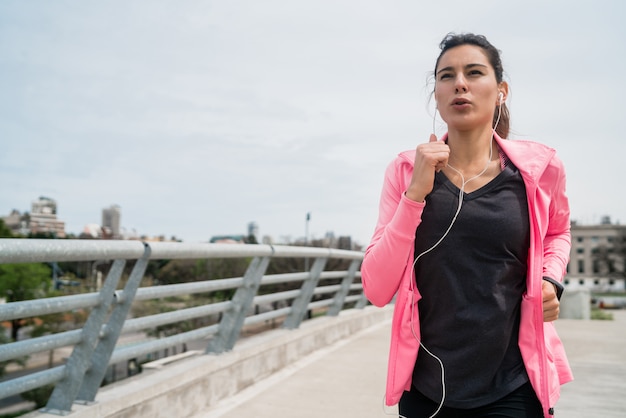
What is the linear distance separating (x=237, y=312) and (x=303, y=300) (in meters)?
1.92

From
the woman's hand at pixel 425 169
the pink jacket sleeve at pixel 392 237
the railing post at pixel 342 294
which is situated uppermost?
the woman's hand at pixel 425 169

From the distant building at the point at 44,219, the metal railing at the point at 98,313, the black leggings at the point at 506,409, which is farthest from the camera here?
the distant building at the point at 44,219

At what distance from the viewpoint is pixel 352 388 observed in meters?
5.61

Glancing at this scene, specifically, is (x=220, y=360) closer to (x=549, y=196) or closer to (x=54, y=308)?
(x=54, y=308)

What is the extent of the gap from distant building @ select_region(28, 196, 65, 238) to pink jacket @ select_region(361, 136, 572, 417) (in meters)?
127

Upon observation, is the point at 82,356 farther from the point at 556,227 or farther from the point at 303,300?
the point at 303,300

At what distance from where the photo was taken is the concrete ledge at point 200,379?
374 cm

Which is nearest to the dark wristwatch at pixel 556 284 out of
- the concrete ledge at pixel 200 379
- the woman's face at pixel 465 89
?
the woman's face at pixel 465 89

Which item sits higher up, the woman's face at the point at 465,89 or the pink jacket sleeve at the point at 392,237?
the woman's face at the point at 465,89

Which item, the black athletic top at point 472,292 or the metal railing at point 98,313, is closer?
the black athletic top at point 472,292

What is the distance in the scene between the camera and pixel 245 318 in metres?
5.56

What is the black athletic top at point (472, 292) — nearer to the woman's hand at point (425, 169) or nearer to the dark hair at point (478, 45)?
the woman's hand at point (425, 169)

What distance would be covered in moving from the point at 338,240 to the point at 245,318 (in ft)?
114

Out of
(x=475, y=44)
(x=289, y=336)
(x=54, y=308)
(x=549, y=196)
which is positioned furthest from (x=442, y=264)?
(x=289, y=336)
